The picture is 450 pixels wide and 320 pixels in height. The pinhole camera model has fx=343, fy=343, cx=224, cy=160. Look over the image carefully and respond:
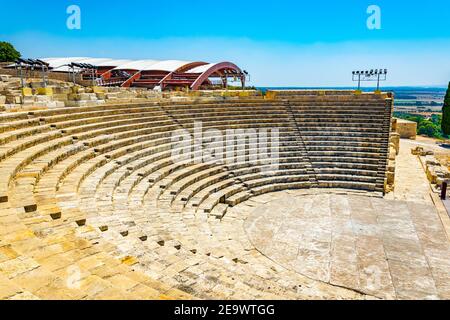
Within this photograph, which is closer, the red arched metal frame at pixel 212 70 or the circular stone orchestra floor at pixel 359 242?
the circular stone orchestra floor at pixel 359 242

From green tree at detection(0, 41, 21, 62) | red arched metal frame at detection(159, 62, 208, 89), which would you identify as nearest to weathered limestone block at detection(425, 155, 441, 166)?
red arched metal frame at detection(159, 62, 208, 89)

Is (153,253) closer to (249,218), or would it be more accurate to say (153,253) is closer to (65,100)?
(249,218)

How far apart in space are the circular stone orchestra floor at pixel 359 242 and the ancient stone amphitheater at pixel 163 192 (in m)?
0.28

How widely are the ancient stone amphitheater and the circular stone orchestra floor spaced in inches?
11.0

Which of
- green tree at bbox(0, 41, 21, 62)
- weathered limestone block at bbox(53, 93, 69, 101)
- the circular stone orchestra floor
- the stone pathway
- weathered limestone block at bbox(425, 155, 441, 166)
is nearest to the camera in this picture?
the circular stone orchestra floor

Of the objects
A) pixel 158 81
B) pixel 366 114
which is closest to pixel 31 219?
pixel 366 114

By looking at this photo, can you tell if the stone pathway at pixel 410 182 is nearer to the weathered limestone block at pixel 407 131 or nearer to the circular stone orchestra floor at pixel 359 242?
the circular stone orchestra floor at pixel 359 242

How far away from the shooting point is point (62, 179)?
952 cm

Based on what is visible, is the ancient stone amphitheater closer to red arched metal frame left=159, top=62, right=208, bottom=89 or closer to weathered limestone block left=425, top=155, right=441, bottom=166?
weathered limestone block left=425, top=155, right=441, bottom=166

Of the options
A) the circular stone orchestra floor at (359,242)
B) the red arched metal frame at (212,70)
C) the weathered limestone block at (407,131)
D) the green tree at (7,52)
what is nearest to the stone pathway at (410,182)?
the circular stone orchestra floor at (359,242)

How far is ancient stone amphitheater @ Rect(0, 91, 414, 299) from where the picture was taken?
496 cm

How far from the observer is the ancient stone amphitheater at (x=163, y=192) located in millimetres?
4957

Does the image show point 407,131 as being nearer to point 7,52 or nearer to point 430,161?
point 430,161
